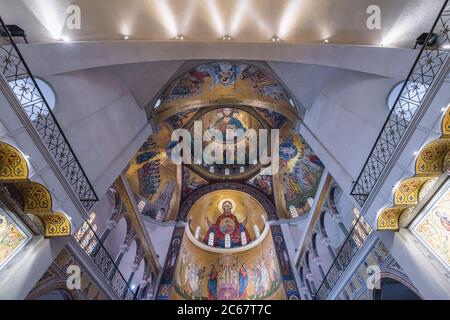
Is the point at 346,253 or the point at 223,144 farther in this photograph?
the point at 223,144

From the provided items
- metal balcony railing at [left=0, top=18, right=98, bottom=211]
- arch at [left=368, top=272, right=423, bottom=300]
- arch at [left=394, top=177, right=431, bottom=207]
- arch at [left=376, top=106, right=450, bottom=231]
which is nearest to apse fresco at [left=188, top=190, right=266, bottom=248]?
arch at [left=368, top=272, right=423, bottom=300]

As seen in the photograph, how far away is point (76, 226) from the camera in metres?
5.71

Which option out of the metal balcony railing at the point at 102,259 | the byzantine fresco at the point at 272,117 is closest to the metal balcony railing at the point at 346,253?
the metal balcony railing at the point at 102,259

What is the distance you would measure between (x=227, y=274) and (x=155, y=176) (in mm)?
8851

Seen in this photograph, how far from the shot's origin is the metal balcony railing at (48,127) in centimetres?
516

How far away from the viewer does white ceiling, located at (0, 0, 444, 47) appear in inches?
233

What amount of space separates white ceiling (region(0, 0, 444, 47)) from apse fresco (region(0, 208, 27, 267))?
453 cm

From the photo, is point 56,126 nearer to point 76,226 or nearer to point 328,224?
point 76,226

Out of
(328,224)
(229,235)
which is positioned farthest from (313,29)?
(229,235)

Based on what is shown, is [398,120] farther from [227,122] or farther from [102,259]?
[227,122]

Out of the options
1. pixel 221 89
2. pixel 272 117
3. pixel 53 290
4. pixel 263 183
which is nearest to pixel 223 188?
pixel 263 183

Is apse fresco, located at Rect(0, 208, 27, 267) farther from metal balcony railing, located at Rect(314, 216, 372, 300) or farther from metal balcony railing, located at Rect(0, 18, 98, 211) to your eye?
metal balcony railing, located at Rect(314, 216, 372, 300)

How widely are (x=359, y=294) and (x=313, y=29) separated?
8.31 metres

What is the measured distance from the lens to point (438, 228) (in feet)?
16.4
